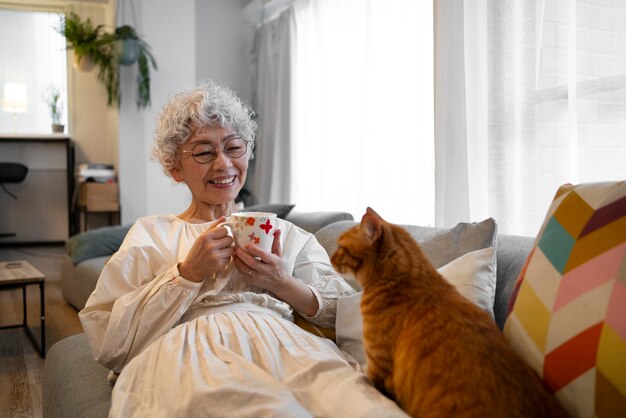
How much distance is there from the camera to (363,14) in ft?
13.2

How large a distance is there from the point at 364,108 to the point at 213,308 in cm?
265

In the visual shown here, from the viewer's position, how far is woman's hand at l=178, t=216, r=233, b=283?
1.41m

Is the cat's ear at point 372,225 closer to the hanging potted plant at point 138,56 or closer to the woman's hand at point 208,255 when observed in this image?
the woman's hand at point 208,255

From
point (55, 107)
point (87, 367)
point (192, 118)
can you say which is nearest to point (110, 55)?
point (55, 107)

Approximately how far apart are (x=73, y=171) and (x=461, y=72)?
181 inches

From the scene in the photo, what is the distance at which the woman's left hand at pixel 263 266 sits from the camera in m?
1.43

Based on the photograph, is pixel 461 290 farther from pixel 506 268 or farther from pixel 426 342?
pixel 426 342

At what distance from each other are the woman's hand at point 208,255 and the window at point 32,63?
5.68 meters

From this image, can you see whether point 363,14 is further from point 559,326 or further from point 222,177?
point 559,326

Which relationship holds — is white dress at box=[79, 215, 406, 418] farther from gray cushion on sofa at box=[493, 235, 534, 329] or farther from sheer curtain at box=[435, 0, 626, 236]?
sheer curtain at box=[435, 0, 626, 236]

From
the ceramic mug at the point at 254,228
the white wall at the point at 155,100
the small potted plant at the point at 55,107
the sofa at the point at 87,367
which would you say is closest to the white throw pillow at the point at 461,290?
the sofa at the point at 87,367

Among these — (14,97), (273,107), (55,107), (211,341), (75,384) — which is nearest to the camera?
(211,341)

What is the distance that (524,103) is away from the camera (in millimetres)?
2584

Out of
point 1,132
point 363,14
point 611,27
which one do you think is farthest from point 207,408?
point 1,132
